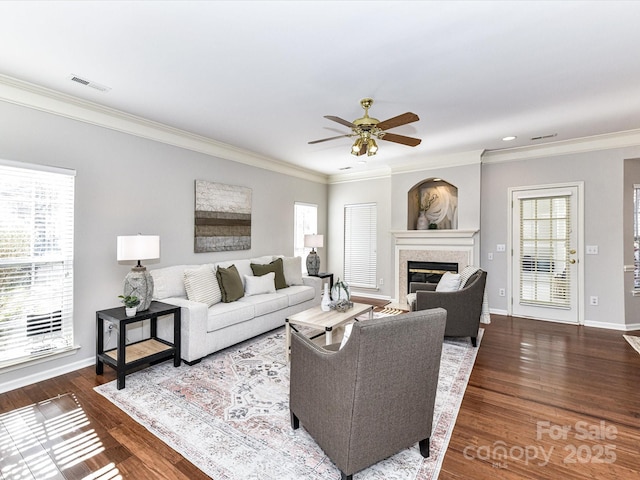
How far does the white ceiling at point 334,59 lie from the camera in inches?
74.2

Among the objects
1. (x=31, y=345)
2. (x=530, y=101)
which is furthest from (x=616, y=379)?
(x=31, y=345)

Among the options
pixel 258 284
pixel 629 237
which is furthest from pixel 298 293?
pixel 629 237

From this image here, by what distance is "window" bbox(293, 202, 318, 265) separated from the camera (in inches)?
249

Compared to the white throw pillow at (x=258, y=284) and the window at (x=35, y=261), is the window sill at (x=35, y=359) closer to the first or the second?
the window at (x=35, y=261)

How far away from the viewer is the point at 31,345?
9.33 feet

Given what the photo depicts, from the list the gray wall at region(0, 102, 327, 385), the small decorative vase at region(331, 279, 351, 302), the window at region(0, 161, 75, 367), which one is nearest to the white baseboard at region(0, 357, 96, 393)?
the gray wall at region(0, 102, 327, 385)

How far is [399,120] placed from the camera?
2.64 meters

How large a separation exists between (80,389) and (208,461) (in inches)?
65.1

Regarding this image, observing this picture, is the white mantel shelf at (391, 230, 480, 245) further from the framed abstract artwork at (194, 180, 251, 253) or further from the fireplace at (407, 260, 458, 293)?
the framed abstract artwork at (194, 180, 251, 253)

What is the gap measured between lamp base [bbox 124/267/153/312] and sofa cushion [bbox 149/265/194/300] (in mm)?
331

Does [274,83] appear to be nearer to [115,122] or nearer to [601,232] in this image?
[115,122]

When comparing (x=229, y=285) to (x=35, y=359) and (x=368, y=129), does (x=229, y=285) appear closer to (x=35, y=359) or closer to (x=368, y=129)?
(x=35, y=359)

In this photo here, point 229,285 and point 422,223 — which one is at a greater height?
point 422,223

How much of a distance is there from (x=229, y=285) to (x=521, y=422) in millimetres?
3148
